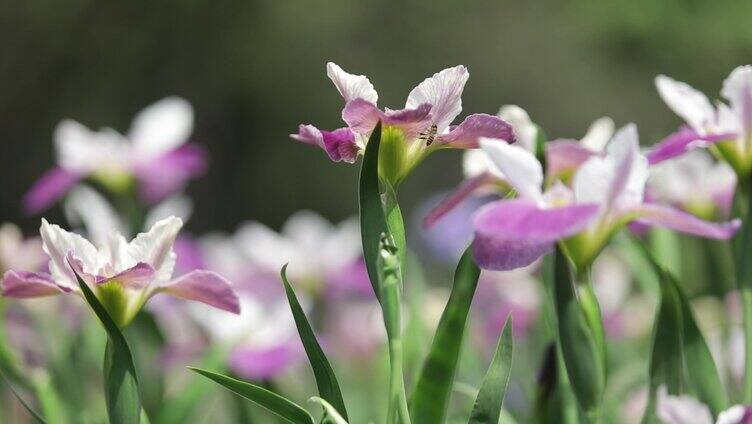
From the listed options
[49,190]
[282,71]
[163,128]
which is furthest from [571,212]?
[282,71]

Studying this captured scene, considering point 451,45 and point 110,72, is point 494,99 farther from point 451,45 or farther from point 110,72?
point 110,72

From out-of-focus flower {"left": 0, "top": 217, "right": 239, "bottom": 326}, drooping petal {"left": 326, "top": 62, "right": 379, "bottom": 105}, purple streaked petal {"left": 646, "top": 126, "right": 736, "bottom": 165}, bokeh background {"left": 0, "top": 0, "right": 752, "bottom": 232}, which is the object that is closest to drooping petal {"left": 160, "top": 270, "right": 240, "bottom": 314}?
out-of-focus flower {"left": 0, "top": 217, "right": 239, "bottom": 326}

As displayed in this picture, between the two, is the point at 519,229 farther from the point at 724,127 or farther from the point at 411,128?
the point at 724,127

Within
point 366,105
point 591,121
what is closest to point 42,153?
point 591,121

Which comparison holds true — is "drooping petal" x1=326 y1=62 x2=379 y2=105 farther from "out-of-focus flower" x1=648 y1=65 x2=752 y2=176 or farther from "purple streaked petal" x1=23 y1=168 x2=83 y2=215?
"purple streaked petal" x1=23 y1=168 x2=83 y2=215

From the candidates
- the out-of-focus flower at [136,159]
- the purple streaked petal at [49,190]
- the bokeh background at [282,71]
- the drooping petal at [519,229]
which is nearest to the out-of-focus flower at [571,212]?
the drooping petal at [519,229]

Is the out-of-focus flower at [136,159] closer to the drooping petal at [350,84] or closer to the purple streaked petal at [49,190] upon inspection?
the purple streaked petal at [49,190]
